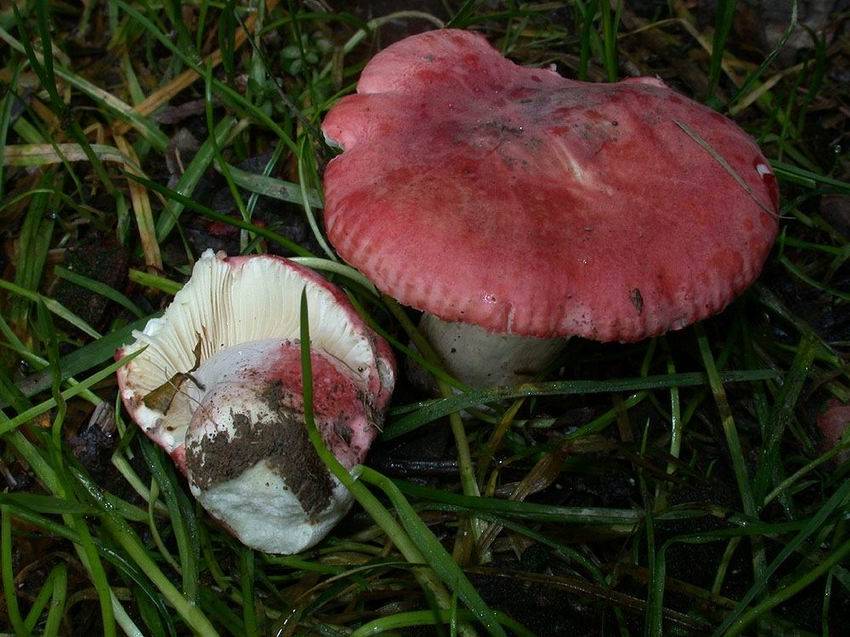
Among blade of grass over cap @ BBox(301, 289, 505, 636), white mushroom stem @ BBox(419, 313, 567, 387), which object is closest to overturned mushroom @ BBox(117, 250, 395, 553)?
blade of grass over cap @ BBox(301, 289, 505, 636)

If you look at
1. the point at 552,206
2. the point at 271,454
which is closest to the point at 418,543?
the point at 271,454

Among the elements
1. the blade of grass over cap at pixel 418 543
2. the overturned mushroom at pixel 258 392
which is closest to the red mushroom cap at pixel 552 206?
the overturned mushroom at pixel 258 392

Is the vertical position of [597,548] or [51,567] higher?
[51,567]

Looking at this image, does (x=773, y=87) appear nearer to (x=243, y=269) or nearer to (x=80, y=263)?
(x=243, y=269)

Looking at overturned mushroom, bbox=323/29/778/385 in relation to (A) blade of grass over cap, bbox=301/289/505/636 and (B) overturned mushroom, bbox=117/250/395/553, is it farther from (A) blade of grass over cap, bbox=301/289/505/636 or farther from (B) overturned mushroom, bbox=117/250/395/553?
(A) blade of grass over cap, bbox=301/289/505/636

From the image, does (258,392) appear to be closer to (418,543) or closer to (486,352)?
(418,543)

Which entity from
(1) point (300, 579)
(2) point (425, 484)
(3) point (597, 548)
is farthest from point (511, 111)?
(1) point (300, 579)

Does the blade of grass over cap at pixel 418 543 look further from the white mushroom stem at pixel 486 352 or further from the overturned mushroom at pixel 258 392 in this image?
the white mushroom stem at pixel 486 352
